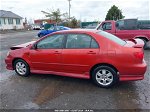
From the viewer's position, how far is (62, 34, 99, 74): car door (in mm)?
5211

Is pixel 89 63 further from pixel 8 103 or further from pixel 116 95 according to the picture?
pixel 8 103

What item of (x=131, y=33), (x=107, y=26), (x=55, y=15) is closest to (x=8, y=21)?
(x=55, y=15)

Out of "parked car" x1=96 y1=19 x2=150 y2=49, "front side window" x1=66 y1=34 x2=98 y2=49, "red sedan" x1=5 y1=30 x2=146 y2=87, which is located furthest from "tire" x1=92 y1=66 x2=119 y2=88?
"parked car" x1=96 y1=19 x2=150 y2=49

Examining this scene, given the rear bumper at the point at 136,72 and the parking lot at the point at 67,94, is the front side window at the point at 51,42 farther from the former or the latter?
the rear bumper at the point at 136,72

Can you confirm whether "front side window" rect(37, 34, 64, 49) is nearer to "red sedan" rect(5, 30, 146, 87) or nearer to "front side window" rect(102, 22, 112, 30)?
"red sedan" rect(5, 30, 146, 87)

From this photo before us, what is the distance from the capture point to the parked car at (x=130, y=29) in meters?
11.1

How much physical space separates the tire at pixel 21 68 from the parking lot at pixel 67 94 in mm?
212

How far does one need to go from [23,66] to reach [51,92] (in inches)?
70.8

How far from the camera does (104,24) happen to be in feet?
37.9

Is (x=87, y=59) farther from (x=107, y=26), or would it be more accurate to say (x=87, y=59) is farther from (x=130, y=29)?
(x=130, y=29)

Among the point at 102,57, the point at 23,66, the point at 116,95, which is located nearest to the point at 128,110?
the point at 116,95

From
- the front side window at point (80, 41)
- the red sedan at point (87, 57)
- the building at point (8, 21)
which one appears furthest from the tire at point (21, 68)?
the building at point (8, 21)

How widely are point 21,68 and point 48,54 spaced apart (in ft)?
4.12

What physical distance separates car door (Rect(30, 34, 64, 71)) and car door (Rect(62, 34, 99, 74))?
8.4 inches
